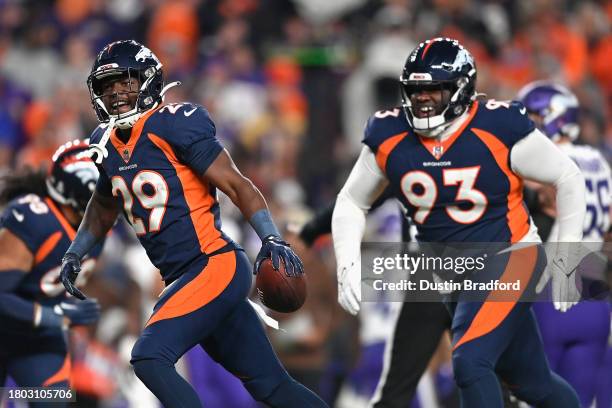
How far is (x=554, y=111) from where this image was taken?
22.9 ft

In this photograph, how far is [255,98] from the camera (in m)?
12.3

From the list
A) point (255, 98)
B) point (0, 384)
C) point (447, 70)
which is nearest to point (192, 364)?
point (0, 384)

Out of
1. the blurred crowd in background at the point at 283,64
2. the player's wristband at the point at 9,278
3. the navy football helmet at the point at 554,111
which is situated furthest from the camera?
the blurred crowd in background at the point at 283,64

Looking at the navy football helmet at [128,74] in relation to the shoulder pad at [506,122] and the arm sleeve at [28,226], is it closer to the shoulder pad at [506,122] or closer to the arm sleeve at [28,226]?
the arm sleeve at [28,226]

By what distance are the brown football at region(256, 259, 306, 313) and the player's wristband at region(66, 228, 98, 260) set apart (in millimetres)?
926

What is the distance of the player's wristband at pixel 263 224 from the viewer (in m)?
5.29

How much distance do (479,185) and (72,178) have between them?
2105 mm

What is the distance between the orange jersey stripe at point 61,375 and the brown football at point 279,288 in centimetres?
154

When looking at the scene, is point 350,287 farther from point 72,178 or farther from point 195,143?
point 72,178

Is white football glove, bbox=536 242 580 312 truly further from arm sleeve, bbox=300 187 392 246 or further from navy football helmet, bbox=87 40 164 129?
navy football helmet, bbox=87 40 164 129

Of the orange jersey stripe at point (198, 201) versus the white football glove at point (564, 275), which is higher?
the orange jersey stripe at point (198, 201)

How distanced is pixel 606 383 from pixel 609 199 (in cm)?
114

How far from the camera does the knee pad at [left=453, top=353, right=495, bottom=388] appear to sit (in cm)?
545

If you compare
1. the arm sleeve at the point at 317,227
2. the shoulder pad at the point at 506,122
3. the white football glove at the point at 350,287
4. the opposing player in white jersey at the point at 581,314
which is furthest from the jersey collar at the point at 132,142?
the opposing player in white jersey at the point at 581,314
